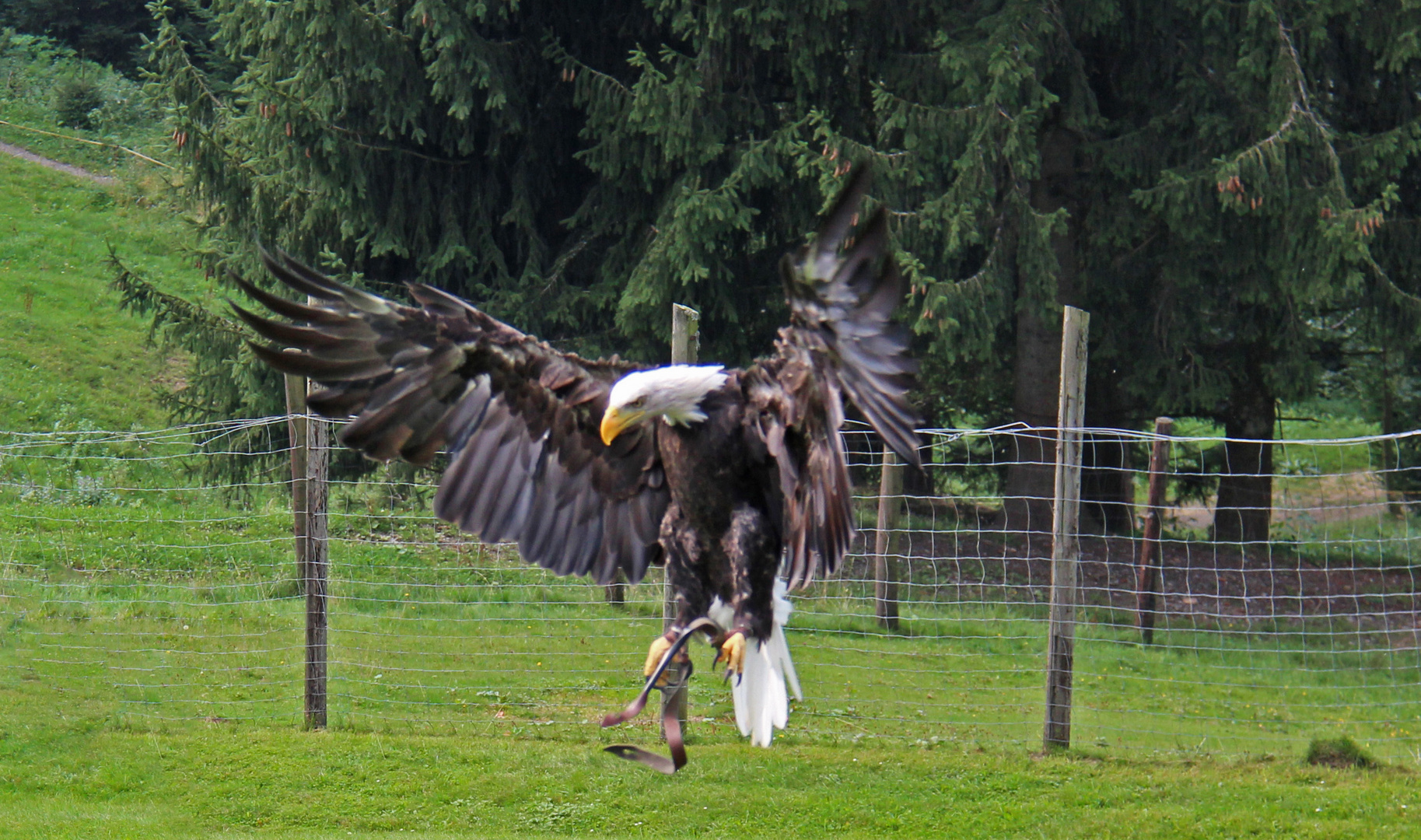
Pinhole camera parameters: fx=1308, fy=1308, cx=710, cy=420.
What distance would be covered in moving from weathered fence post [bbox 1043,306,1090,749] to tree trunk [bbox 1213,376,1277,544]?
13.4 ft

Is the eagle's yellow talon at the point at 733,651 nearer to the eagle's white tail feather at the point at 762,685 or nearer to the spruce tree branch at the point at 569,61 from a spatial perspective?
the eagle's white tail feather at the point at 762,685

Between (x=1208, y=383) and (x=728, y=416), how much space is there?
7.27 meters

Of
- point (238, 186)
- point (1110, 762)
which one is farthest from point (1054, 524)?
point (238, 186)

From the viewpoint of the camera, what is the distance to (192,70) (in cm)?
956

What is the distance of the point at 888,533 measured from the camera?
7.20 m

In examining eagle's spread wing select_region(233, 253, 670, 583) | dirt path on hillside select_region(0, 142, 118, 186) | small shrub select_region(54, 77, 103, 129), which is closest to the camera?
eagle's spread wing select_region(233, 253, 670, 583)

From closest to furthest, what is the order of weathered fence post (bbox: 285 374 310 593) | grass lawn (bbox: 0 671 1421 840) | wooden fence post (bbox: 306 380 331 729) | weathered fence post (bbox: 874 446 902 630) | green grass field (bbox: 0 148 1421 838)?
1. grass lawn (bbox: 0 671 1421 840)
2. green grass field (bbox: 0 148 1421 838)
3. wooden fence post (bbox: 306 380 331 729)
4. weathered fence post (bbox: 285 374 310 593)
5. weathered fence post (bbox: 874 446 902 630)

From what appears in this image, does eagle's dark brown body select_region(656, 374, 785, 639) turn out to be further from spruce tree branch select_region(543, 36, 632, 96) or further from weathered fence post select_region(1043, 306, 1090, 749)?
spruce tree branch select_region(543, 36, 632, 96)

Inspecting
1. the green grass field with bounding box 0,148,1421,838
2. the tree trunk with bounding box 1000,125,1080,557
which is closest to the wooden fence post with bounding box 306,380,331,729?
the green grass field with bounding box 0,148,1421,838

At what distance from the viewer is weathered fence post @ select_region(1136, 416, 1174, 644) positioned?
7.14m

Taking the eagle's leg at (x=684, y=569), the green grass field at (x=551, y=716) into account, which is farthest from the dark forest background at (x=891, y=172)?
the eagle's leg at (x=684, y=569)

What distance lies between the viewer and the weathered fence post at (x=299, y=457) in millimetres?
6195

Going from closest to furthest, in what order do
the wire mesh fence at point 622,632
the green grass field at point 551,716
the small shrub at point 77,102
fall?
the green grass field at point 551,716 < the wire mesh fence at point 622,632 < the small shrub at point 77,102

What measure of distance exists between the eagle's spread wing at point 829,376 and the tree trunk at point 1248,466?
727 cm
